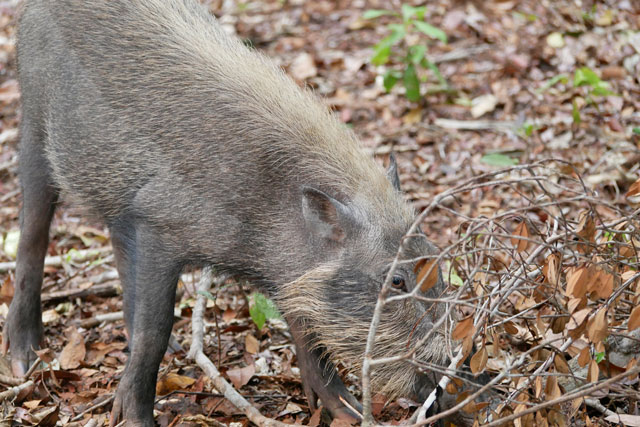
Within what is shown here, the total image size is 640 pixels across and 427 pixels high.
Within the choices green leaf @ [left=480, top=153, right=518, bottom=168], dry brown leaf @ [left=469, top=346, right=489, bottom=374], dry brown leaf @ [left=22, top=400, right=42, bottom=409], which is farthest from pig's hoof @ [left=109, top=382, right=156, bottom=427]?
green leaf @ [left=480, top=153, right=518, bottom=168]

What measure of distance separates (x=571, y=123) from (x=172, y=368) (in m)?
4.11

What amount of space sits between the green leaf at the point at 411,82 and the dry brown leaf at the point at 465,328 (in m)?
5.02

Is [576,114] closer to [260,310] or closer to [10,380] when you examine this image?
[260,310]

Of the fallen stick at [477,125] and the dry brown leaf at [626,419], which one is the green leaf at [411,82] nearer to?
the fallen stick at [477,125]

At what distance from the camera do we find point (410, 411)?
4.64 m

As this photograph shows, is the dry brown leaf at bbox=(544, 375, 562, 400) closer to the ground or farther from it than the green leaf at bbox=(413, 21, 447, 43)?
closer to the ground

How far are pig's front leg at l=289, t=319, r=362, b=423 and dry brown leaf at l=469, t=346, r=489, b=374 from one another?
1.42 m

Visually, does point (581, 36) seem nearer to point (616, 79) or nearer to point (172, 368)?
point (616, 79)

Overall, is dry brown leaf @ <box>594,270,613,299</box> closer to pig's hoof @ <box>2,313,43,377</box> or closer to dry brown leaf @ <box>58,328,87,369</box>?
dry brown leaf @ <box>58,328,87,369</box>

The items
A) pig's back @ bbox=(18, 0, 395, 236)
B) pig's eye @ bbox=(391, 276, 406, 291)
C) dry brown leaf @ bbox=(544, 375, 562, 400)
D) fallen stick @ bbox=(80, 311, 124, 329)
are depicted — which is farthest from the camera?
fallen stick @ bbox=(80, 311, 124, 329)

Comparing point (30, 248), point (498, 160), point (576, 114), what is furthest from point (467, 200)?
point (30, 248)

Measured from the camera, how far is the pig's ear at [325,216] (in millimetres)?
4223

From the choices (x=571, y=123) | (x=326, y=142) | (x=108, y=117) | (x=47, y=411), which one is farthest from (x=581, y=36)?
(x=47, y=411)

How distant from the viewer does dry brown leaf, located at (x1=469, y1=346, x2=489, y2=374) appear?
3.34 m
